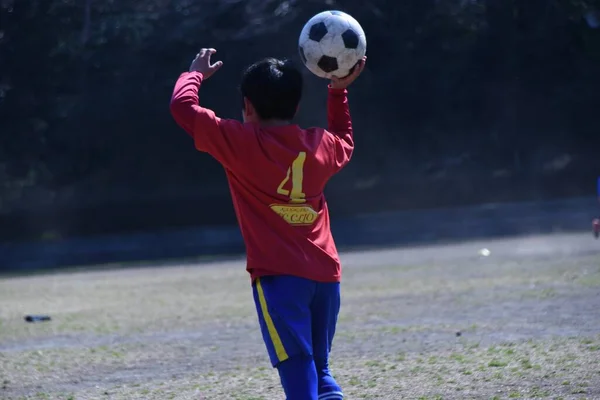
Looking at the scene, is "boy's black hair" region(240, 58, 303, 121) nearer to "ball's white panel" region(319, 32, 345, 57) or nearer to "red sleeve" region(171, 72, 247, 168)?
"red sleeve" region(171, 72, 247, 168)

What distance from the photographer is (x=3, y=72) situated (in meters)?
28.3

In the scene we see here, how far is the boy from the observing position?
3.67 m

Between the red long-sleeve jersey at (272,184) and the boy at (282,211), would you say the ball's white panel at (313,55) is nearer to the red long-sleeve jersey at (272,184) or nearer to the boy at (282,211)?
the boy at (282,211)

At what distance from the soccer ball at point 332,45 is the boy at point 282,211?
0.63m

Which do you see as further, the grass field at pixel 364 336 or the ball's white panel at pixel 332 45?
the grass field at pixel 364 336

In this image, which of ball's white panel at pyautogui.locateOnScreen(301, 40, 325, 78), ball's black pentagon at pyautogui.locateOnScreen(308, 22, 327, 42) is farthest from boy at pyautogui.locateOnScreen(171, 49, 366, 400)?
ball's black pentagon at pyautogui.locateOnScreen(308, 22, 327, 42)

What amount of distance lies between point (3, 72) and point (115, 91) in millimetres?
3149

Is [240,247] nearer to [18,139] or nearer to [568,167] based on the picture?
[18,139]

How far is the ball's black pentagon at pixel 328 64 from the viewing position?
14.6ft

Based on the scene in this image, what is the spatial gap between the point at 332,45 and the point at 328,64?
0.32ft

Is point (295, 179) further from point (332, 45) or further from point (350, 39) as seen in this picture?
point (350, 39)

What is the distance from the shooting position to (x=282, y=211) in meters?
3.72

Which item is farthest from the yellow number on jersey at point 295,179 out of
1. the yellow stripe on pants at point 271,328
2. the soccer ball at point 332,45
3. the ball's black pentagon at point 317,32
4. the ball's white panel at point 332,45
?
the ball's black pentagon at point 317,32

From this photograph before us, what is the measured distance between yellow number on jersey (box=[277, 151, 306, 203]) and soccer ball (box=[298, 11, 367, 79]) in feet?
2.46
